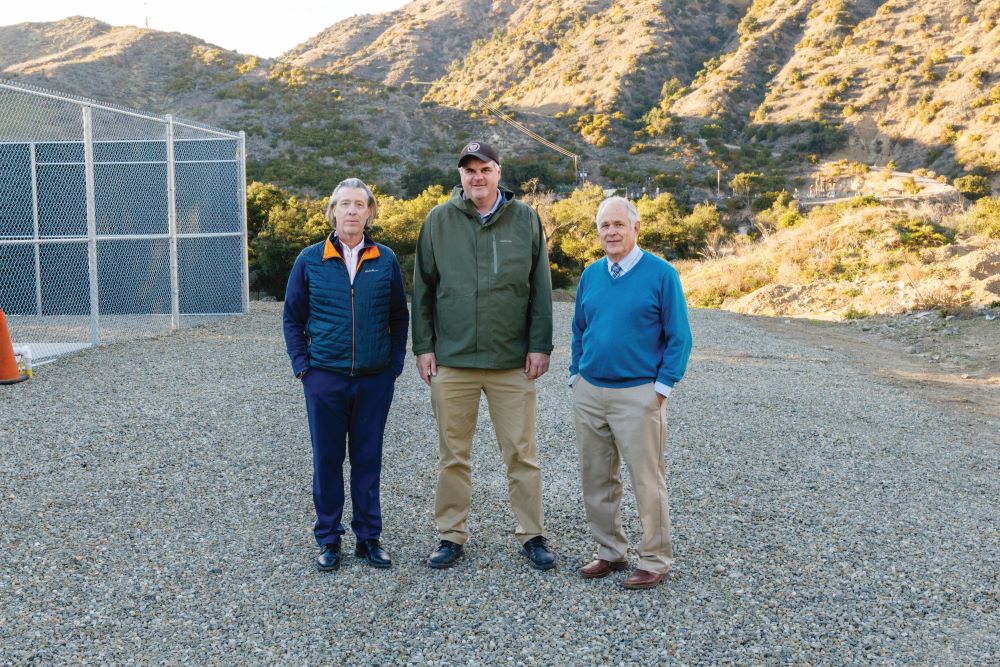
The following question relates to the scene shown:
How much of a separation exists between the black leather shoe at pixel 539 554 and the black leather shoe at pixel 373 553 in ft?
2.20

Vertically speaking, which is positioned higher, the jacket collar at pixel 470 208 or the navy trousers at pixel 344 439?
the jacket collar at pixel 470 208

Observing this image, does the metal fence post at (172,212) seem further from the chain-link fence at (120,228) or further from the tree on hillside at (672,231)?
the tree on hillside at (672,231)

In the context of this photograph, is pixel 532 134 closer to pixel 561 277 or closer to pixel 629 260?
pixel 561 277

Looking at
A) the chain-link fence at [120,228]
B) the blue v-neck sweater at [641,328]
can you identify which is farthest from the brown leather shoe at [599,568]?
the chain-link fence at [120,228]

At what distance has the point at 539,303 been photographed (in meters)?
3.85

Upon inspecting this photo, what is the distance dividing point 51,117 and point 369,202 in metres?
13.0

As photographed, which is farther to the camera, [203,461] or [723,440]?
[723,440]

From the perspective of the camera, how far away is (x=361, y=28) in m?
87.6

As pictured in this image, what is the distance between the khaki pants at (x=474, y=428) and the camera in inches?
153

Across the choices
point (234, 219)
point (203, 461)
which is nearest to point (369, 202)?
point (203, 461)

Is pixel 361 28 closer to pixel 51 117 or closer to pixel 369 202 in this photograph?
pixel 51 117

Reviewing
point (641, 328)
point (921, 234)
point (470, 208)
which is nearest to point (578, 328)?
point (641, 328)

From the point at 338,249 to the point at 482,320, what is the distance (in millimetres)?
734

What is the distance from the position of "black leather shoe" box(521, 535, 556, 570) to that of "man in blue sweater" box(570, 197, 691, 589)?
40 centimetres
